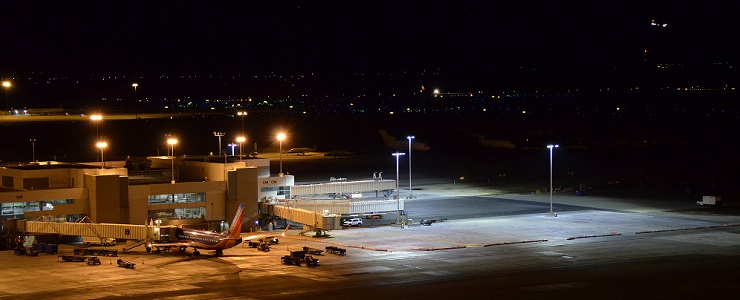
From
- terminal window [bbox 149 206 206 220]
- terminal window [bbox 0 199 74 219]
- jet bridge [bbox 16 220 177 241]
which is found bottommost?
jet bridge [bbox 16 220 177 241]

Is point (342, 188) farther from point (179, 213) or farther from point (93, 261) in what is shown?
point (93, 261)

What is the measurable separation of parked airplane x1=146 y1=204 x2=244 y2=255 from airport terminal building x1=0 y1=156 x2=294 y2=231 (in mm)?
7699

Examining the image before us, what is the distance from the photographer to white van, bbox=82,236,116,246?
5463cm

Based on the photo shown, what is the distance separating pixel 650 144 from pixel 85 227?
101721 mm

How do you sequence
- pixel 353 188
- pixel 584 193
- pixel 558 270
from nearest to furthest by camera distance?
pixel 558 270 → pixel 353 188 → pixel 584 193

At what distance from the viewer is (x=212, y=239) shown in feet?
162

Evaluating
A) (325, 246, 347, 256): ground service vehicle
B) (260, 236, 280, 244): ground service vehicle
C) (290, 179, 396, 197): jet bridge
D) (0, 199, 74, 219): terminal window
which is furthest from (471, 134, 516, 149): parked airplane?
(0, 199, 74, 219): terminal window

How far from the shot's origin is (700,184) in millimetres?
87312

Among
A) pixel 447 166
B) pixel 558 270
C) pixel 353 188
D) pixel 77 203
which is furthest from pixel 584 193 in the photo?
pixel 77 203

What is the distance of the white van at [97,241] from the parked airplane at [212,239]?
4.39m

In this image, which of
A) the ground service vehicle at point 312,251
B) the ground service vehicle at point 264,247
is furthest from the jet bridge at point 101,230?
the ground service vehicle at point 312,251

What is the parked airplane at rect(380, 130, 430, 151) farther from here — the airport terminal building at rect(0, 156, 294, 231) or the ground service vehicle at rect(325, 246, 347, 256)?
the ground service vehicle at rect(325, 246, 347, 256)

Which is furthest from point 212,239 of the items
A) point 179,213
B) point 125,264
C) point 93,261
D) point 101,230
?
point 179,213

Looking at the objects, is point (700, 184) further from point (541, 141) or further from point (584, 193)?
point (541, 141)
